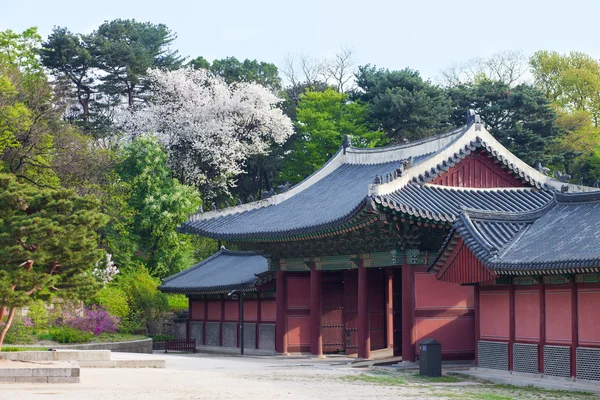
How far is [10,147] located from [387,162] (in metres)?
20.4

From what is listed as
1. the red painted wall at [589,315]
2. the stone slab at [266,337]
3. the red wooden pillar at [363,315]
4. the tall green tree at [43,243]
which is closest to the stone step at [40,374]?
the tall green tree at [43,243]

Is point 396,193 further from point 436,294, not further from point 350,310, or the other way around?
point 350,310

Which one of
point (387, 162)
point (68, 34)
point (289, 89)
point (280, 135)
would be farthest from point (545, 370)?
point (289, 89)

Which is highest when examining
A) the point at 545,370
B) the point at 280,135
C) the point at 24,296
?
the point at 280,135

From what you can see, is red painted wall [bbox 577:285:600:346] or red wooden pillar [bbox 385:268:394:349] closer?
red painted wall [bbox 577:285:600:346]

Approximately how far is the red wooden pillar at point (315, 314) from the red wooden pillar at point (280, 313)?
145 centimetres

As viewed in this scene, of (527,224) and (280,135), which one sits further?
(280,135)

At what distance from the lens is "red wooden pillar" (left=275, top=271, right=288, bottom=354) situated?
33750 millimetres

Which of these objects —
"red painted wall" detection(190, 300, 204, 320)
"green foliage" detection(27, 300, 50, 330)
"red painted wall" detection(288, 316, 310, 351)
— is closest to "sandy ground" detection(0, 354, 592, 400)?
"red painted wall" detection(288, 316, 310, 351)

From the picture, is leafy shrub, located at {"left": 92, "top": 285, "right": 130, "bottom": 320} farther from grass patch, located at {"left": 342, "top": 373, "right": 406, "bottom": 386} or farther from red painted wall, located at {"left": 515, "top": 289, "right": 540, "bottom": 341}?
red painted wall, located at {"left": 515, "top": 289, "right": 540, "bottom": 341}

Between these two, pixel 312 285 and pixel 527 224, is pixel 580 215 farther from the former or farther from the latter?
pixel 312 285

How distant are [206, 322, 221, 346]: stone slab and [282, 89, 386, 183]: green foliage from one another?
72.5 ft

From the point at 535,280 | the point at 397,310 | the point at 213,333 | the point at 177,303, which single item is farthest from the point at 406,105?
the point at 535,280

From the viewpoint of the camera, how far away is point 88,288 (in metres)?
25.0
